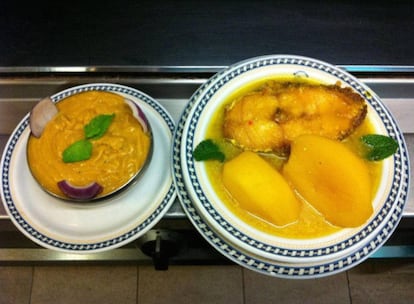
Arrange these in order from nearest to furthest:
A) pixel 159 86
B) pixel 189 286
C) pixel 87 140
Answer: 1. pixel 87 140
2. pixel 159 86
3. pixel 189 286

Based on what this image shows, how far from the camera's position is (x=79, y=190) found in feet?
3.37

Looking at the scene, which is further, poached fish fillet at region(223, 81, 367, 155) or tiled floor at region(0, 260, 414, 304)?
tiled floor at region(0, 260, 414, 304)

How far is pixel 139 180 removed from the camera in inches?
43.8

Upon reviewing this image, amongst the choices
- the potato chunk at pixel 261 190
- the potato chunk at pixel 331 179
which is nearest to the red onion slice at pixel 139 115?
the potato chunk at pixel 261 190

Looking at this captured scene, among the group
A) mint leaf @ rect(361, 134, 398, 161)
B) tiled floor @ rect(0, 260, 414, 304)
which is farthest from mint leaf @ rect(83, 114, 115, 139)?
tiled floor @ rect(0, 260, 414, 304)

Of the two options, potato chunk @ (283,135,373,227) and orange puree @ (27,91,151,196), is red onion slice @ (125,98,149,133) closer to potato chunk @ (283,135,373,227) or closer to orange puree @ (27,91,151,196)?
orange puree @ (27,91,151,196)

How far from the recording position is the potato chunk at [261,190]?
98cm

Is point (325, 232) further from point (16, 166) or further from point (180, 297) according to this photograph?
point (180, 297)

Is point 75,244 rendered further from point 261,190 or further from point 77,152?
point 261,190

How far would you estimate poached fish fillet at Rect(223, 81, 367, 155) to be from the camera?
1066mm

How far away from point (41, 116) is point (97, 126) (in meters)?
0.15

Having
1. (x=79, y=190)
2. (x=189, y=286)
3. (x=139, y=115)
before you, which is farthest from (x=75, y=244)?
(x=189, y=286)

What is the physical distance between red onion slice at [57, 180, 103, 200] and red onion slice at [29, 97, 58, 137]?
6.4 inches

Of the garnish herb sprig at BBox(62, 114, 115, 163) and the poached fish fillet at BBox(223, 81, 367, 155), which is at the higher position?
the poached fish fillet at BBox(223, 81, 367, 155)
